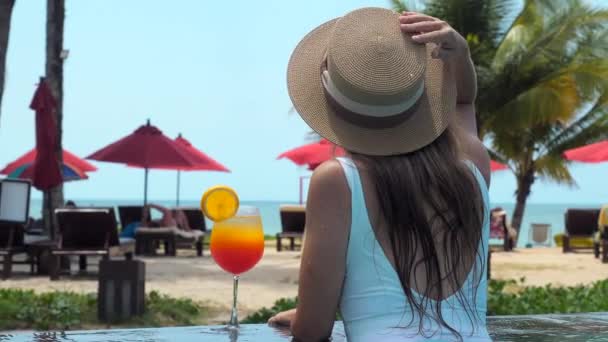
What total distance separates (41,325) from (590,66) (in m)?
17.7

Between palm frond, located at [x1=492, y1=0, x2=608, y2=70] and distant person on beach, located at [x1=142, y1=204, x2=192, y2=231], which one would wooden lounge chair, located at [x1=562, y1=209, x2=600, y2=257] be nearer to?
palm frond, located at [x1=492, y1=0, x2=608, y2=70]

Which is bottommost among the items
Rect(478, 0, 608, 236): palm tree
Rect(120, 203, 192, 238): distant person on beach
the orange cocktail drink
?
Rect(120, 203, 192, 238): distant person on beach

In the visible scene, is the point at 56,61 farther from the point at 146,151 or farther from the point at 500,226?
the point at 500,226

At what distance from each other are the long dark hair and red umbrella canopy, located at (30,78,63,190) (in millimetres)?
10226

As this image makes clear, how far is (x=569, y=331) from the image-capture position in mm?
1984

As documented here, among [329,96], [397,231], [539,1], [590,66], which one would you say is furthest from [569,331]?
[539,1]

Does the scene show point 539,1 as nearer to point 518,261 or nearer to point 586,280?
point 518,261

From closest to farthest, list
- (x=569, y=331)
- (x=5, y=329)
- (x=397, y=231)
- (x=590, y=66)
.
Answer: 1. (x=397, y=231)
2. (x=569, y=331)
3. (x=5, y=329)
4. (x=590, y=66)

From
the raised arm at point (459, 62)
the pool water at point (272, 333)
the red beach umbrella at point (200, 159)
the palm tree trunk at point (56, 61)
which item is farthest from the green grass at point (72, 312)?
the red beach umbrella at point (200, 159)

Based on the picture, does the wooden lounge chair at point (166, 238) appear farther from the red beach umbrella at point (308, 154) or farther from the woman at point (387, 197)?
the woman at point (387, 197)

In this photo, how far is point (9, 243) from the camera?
10.4m

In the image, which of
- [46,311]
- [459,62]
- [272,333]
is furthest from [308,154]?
[459,62]

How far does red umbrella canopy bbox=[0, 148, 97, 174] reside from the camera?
19453mm

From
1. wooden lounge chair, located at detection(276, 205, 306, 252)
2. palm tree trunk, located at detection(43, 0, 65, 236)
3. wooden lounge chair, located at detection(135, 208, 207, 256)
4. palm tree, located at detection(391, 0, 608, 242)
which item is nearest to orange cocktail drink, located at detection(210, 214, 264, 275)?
palm tree trunk, located at detection(43, 0, 65, 236)
